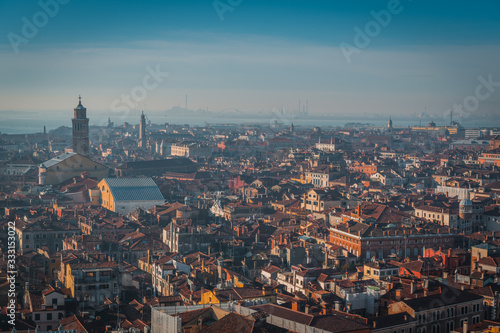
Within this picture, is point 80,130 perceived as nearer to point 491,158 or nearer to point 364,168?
point 364,168

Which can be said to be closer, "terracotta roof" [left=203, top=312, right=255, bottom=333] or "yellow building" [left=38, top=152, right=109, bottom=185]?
"terracotta roof" [left=203, top=312, right=255, bottom=333]

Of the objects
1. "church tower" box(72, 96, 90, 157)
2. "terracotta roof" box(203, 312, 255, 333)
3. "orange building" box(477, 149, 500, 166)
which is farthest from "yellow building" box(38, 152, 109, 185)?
"terracotta roof" box(203, 312, 255, 333)

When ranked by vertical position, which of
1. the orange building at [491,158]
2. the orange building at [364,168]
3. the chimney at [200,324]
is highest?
the chimney at [200,324]

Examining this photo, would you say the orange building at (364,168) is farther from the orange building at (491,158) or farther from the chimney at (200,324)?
the chimney at (200,324)

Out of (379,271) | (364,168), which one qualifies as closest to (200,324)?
(379,271)

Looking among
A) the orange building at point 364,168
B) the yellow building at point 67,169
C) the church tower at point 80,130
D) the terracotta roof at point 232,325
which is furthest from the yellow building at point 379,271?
the orange building at point 364,168

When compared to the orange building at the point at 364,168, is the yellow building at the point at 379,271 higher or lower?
higher

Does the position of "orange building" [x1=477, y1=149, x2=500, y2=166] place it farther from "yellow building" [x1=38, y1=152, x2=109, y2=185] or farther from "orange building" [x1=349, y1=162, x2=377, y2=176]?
"yellow building" [x1=38, y1=152, x2=109, y2=185]
